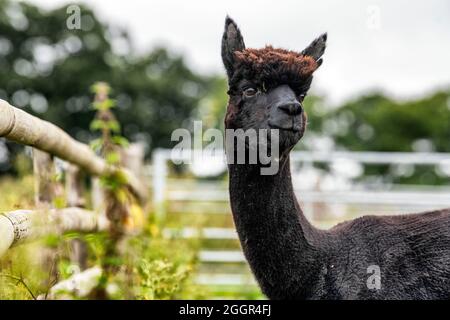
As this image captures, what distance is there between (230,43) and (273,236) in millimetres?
1027

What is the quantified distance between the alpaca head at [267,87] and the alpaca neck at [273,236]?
10.2 inches

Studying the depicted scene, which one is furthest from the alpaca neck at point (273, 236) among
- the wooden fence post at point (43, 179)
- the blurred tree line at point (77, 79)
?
the blurred tree line at point (77, 79)

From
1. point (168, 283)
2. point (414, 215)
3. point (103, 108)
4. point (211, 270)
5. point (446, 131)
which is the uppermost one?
point (446, 131)

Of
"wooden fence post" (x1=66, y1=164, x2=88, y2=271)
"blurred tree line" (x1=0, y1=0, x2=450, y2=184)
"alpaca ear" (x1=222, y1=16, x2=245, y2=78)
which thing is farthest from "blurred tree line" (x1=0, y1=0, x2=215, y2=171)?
"alpaca ear" (x1=222, y1=16, x2=245, y2=78)

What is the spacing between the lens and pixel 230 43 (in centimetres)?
356

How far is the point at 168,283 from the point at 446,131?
1496 inches

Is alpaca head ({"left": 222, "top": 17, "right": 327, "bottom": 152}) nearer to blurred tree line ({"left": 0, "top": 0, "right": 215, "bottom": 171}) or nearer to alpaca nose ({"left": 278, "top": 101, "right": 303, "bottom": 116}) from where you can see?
alpaca nose ({"left": 278, "top": 101, "right": 303, "bottom": 116})

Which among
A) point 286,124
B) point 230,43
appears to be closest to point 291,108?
point 286,124

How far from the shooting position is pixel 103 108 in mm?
4500

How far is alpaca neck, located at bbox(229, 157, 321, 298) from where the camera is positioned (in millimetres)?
3436

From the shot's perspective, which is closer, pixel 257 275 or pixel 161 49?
pixel 257 275

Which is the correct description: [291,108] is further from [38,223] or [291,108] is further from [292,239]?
[38,223]

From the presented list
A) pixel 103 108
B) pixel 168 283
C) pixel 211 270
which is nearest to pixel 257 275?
pixel 168 283
